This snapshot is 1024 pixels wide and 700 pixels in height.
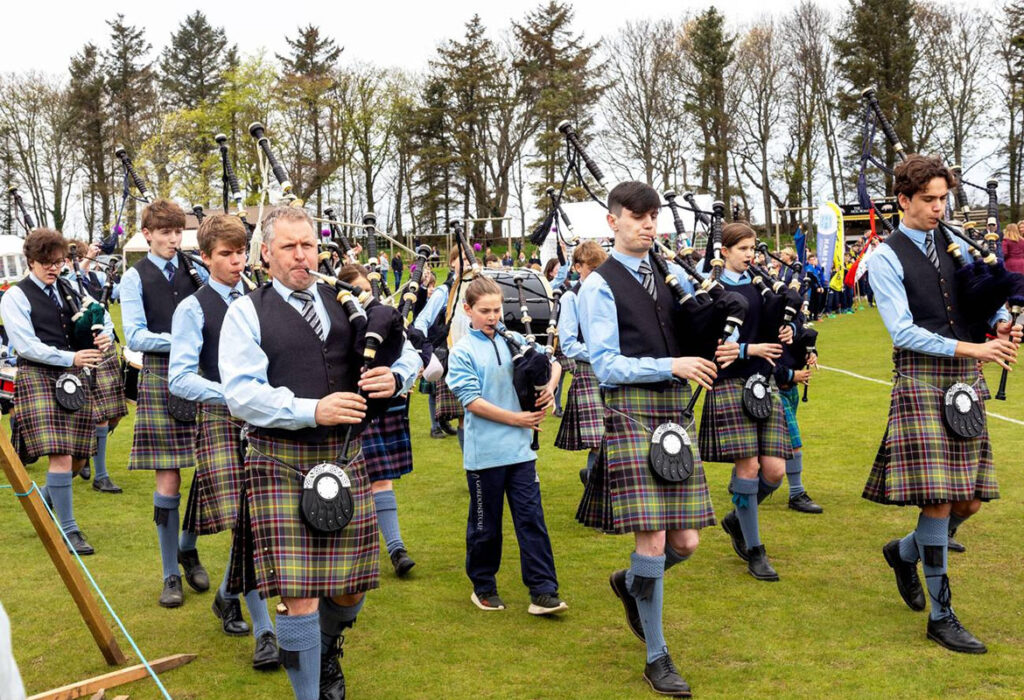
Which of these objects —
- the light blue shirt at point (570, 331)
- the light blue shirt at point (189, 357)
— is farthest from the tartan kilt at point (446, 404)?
the light blue shirt at point (189, 357)

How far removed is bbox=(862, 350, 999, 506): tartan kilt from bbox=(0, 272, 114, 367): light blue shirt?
411 cm

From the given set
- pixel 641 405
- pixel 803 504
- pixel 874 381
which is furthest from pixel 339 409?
pixel 874 381

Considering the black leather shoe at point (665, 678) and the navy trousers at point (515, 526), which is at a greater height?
the navy trousers at point (515, 526)

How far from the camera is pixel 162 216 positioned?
4.54 metres

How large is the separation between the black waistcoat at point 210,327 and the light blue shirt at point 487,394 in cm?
101

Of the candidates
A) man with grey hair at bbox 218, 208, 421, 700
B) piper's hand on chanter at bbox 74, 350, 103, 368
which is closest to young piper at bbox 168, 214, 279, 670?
man with grey hair at bbox 218, 208, 421, 700

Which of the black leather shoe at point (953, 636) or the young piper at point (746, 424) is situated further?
the young piper at point (746, 424)

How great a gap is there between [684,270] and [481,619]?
5.66 ft

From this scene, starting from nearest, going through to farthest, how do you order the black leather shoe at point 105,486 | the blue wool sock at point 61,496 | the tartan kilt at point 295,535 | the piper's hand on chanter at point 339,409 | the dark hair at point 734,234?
the piper's hand on chanter at point 339,409
the tartan kilt at point 295,535
the dark hair at point 734,234
the blue wool sock at point 61,496
the black leather shoe at point 105,486

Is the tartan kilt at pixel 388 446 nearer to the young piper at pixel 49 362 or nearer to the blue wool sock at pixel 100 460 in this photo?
the young piper at pixel 49 362

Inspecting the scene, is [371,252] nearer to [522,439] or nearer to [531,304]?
[522,439]

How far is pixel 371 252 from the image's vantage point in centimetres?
395

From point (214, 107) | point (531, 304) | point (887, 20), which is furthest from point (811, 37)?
point (531, 304)

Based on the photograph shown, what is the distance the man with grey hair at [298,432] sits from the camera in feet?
9.69
